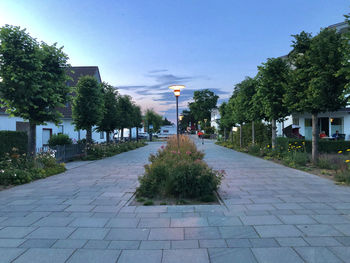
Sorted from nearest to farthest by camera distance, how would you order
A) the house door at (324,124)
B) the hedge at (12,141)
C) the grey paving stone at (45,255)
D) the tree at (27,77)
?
the grey paving stone at (45,255)
the tree at (27,77)
the hedge at (12,141)
the house door at (324,124)

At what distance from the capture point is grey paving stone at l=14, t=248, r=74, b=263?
313 cm

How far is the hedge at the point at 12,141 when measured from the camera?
9305 mm

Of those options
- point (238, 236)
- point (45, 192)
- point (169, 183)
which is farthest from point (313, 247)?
point (45, 192)

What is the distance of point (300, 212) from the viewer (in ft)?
15.9

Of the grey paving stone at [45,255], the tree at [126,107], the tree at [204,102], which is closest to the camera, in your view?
the grey paving stone at [45,255]

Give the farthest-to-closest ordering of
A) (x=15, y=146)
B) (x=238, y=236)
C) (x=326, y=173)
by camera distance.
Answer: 1. (x=15, y=146)
2. (x=326, y=173)
3. (x=238, y=236)

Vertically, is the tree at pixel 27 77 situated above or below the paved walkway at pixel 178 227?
above

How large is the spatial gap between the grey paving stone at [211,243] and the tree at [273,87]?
10.3 metres

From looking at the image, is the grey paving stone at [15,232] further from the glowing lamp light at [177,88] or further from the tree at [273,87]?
the tree at [273,87]

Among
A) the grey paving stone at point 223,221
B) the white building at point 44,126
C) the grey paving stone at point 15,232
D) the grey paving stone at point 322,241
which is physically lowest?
the grey paving stone at point 15,232

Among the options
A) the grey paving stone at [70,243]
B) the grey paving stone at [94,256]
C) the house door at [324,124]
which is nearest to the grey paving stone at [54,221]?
the grey paving stone at [70,243]

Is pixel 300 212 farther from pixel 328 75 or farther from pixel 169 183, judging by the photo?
pixel 328 75

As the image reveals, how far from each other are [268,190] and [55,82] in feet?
29.0

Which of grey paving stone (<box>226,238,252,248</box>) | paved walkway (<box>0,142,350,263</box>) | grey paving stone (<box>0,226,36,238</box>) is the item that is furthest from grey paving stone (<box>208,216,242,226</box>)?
grey paving stone (<box>0,226,36,238</box>)
